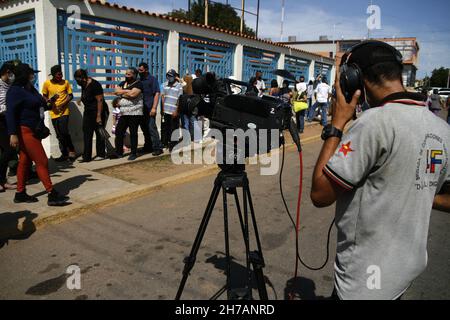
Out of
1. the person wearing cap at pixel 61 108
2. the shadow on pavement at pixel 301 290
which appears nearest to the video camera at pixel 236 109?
the shadow on pavement at pixel 301 290

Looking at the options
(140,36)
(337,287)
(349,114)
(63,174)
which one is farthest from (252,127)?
(140,36)

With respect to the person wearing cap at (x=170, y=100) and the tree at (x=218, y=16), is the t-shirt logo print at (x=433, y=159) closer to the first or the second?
the person wearing cap at (x=170, y=100)

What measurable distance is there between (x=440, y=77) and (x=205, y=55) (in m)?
73.6

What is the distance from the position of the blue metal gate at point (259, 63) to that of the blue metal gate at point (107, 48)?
3936 millimetres

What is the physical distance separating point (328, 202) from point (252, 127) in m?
0.68

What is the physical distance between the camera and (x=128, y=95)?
686 centimetres

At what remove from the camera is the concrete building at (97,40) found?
266 inches

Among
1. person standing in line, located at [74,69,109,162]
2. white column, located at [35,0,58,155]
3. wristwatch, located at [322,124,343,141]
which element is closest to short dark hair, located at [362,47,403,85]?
wristwatch, located at [322,124,343,141]

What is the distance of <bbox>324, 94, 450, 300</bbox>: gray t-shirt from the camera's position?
4.29 ft

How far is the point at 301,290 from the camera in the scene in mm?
2943

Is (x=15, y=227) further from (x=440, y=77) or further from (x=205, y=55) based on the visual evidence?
(x=440, y=77)

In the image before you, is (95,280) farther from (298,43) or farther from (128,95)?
(298,43)

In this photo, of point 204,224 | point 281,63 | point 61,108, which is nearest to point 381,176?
point 204,224

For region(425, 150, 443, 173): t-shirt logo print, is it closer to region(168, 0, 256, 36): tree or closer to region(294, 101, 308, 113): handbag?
region(294, 101, 308, 113): handbag
